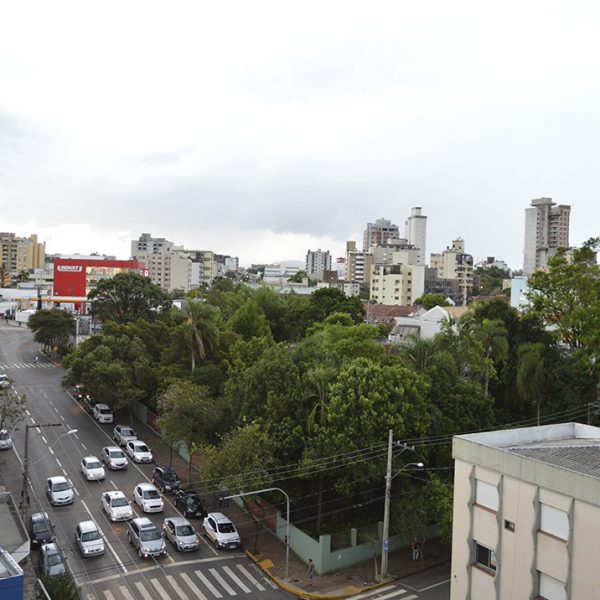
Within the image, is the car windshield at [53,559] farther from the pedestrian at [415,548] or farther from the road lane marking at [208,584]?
the pedestrian at [415,548]

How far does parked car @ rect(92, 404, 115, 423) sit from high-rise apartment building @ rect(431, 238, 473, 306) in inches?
→ 4735

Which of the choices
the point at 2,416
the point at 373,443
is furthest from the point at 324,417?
the point at 2,416

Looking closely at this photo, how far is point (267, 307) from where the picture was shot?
246ft

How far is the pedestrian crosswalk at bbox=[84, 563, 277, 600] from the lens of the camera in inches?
1017

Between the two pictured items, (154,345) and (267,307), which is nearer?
(154,345)

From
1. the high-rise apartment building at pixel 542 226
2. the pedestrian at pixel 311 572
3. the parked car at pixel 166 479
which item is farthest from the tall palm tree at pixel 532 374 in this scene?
the high-rise apartment building at pixel 542 226

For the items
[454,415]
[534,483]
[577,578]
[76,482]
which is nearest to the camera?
[577,578]

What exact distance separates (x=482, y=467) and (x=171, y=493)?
838 inches

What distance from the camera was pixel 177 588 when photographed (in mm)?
26469

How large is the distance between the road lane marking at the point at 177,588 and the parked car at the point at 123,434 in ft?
57.0

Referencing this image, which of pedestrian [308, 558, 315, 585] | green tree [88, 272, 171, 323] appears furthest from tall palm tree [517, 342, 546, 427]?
green tree [88, 272, 171, 323]

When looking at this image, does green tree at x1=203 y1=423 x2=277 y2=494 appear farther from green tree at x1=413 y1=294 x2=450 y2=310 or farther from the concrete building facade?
green tree at x1=413 y1=294 x2=450 y2=310

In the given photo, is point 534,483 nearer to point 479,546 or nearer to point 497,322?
point 479,546

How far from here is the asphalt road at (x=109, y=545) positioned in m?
26.5
